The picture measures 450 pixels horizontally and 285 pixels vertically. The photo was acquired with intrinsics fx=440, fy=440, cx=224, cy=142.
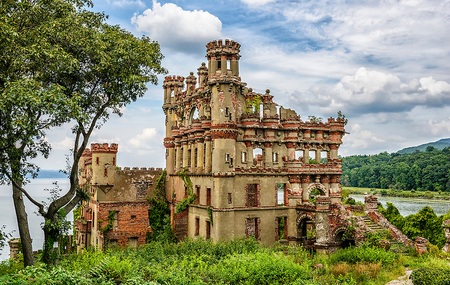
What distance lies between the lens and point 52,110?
54.5 feet

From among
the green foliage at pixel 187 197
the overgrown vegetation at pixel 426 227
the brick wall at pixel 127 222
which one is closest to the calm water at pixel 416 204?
the overgrown vegetation at pixel 426 227

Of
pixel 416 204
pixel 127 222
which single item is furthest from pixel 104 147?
pixel 416 204

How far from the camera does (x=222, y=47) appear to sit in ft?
111

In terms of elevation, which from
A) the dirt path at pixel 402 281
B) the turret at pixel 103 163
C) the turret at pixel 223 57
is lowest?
the dirt path at pixel 402 281

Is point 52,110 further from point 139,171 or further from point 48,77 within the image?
point 139,171

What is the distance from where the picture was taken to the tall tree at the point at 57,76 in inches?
659

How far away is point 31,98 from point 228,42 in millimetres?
20586

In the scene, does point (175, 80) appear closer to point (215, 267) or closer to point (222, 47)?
point (222, 47)

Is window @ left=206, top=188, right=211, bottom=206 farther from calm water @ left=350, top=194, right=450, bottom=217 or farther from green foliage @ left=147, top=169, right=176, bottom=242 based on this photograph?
calm water @ left=350, top=194, right=450, bottom=217

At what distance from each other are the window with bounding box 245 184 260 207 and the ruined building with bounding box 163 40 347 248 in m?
0.08

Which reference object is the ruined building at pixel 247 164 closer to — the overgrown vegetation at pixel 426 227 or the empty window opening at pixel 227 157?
the empty window opening at pixel 227 157

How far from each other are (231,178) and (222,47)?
1009 centimetres

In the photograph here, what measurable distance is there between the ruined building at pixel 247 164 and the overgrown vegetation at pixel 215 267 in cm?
454

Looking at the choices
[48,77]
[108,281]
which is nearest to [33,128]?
[48,77]
